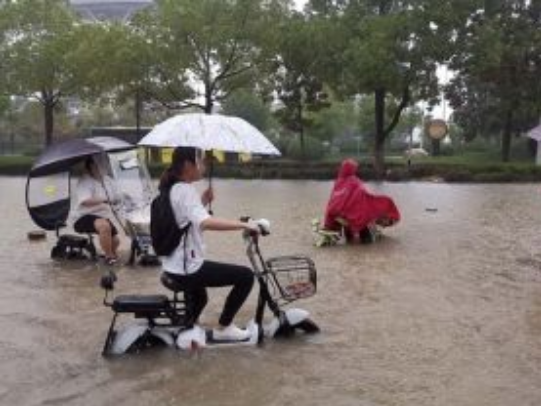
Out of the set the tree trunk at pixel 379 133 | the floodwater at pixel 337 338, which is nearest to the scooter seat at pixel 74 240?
the floodwater at pixel 337 338

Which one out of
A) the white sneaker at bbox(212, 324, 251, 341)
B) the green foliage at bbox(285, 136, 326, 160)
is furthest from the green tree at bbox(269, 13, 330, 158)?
the white sneaker at bbox(212, 324, 251, 341)

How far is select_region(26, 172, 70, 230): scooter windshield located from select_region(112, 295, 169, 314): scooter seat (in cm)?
538

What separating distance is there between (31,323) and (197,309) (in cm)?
196

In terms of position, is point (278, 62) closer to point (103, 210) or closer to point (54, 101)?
point (54, 101)

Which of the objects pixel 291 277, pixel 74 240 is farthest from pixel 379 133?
pixel 291 277

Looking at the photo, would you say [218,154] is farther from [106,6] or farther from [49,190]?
[106,6]

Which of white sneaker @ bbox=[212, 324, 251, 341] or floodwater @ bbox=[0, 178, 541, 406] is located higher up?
white sneaker @ bbox=[212, 324, 251, 341]

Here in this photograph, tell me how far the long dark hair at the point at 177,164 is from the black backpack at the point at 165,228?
54 mm

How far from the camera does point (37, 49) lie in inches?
1734

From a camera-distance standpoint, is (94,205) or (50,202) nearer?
(94,205)

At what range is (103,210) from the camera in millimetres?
11797

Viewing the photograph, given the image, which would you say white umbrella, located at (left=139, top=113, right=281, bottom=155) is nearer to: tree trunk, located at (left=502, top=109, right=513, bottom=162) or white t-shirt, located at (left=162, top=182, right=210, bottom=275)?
white t-shirt, located at (left=162, top=182, right=210, bottom=275)

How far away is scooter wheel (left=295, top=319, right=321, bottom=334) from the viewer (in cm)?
804

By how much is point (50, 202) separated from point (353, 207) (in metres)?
4.33
